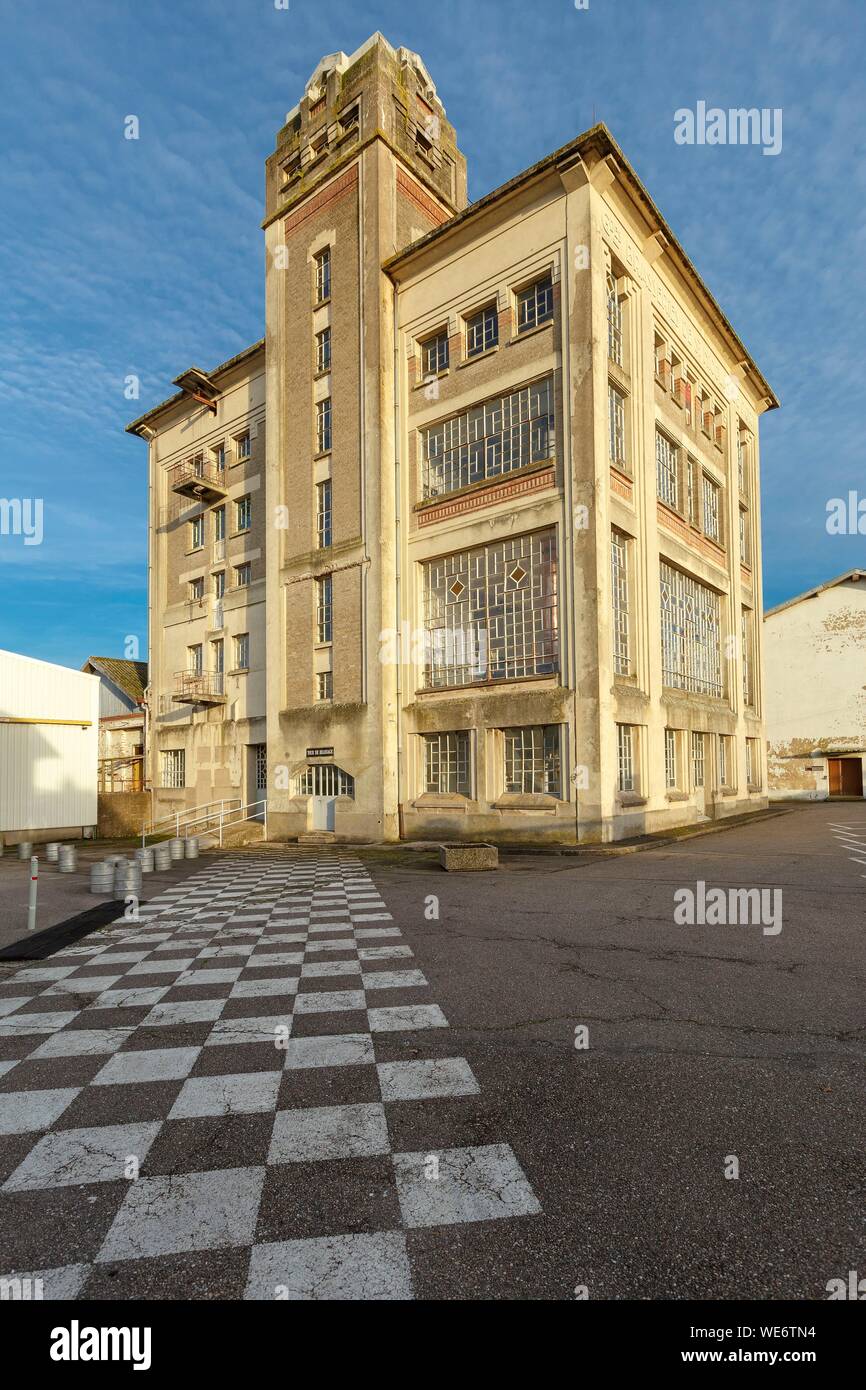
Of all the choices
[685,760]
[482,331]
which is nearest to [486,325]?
[482,331]

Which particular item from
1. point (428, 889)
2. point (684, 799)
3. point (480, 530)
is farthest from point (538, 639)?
point (428, 889)

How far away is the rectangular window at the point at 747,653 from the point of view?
3088 cm

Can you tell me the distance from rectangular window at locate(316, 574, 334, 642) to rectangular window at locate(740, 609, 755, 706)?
56.8ft

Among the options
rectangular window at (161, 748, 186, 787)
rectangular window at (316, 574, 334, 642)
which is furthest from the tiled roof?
rectangular window at (316, 574, 334, 642)

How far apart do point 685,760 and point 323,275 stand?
20.4 meters

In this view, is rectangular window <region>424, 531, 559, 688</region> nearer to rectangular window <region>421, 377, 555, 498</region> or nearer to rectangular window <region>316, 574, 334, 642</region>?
rectangular window <region>421, 377, 555, 498</region>

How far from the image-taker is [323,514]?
2444cm

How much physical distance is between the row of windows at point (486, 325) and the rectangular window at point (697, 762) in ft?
46.2

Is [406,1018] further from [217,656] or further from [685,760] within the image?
[217,656]

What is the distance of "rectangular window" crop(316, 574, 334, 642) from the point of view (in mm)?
24000

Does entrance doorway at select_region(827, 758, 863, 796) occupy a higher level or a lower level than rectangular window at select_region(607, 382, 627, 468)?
lower

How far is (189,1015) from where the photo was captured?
5312 mm

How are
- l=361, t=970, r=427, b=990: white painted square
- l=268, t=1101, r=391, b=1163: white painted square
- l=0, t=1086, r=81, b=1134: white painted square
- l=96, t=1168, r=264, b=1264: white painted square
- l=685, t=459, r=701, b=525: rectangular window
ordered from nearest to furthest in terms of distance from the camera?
l=96, t=1168, r=264, b=1264: white painted square
l=268, t=1101, r=391, b=1163: white painted square
l=0, t=1086, r=81, b=1134: white painted square
l=361, t=970, r=427, b=990: white painted square
l=685, t=459, r=701, b=525: rectangular window
